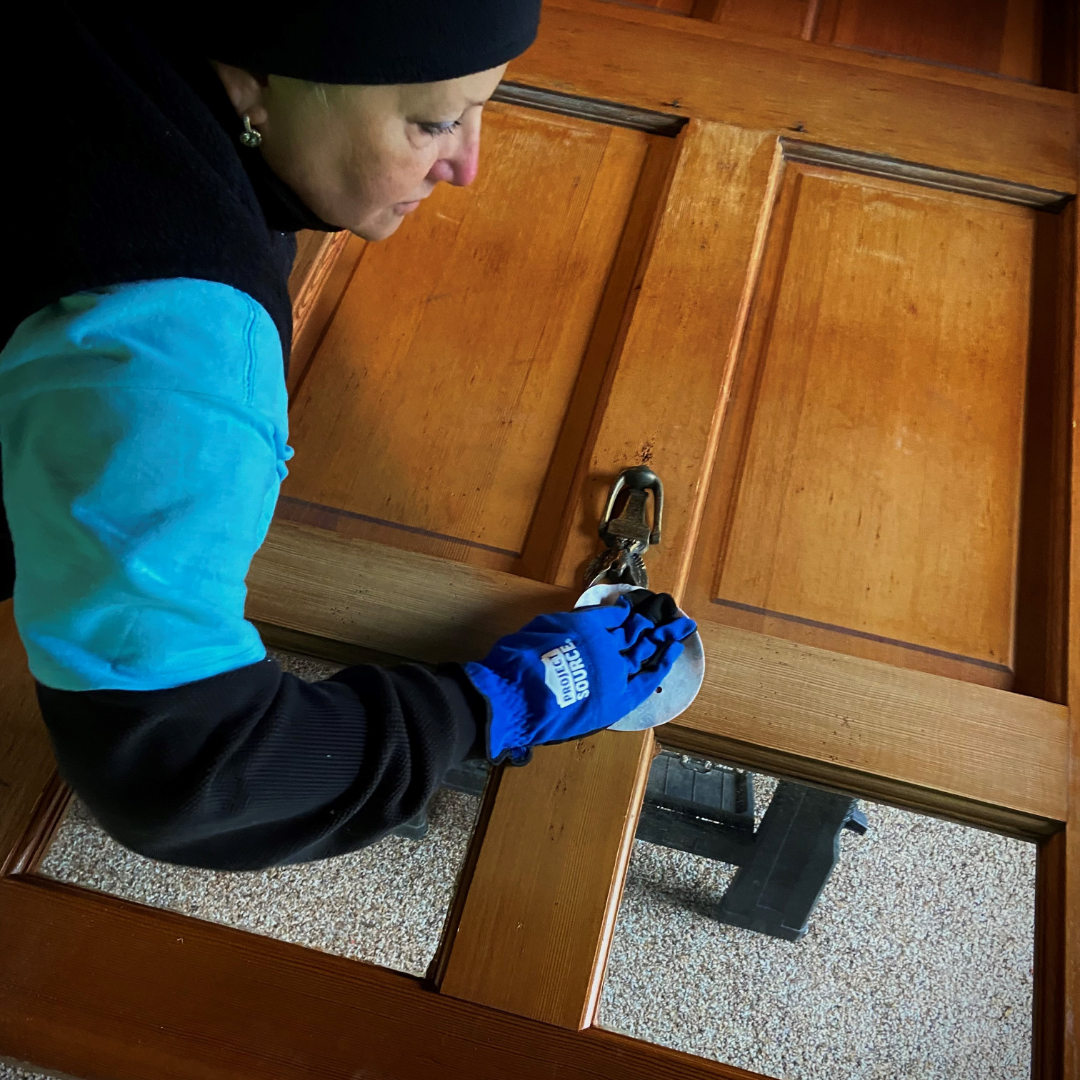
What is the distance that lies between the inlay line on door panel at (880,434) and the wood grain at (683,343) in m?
0.04

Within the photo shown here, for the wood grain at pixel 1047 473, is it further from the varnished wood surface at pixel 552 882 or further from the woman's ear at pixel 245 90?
the woman's ear at pixel 245 90

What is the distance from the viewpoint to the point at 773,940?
76cm

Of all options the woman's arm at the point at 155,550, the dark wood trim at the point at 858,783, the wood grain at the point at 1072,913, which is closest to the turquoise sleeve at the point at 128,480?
the woman's arm at the point at 155,550

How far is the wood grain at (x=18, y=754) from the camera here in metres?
0.75

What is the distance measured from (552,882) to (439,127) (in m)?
0.57

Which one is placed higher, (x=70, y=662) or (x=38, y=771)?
(x=70, y=662)

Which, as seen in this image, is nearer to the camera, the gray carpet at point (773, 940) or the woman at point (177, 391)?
the woman at point (177, 391)

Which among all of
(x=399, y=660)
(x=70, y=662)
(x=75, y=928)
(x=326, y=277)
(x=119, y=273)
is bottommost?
(x=75, y=928)

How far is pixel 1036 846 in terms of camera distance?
2.55 ft

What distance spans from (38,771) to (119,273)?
514 mm

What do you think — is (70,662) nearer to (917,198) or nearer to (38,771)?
(38,771)

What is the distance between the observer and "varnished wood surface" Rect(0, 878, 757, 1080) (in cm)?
67

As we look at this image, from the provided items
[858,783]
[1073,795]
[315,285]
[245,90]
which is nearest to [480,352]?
[315,285]

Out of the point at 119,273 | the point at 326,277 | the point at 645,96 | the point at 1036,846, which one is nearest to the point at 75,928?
the point at 119,273
